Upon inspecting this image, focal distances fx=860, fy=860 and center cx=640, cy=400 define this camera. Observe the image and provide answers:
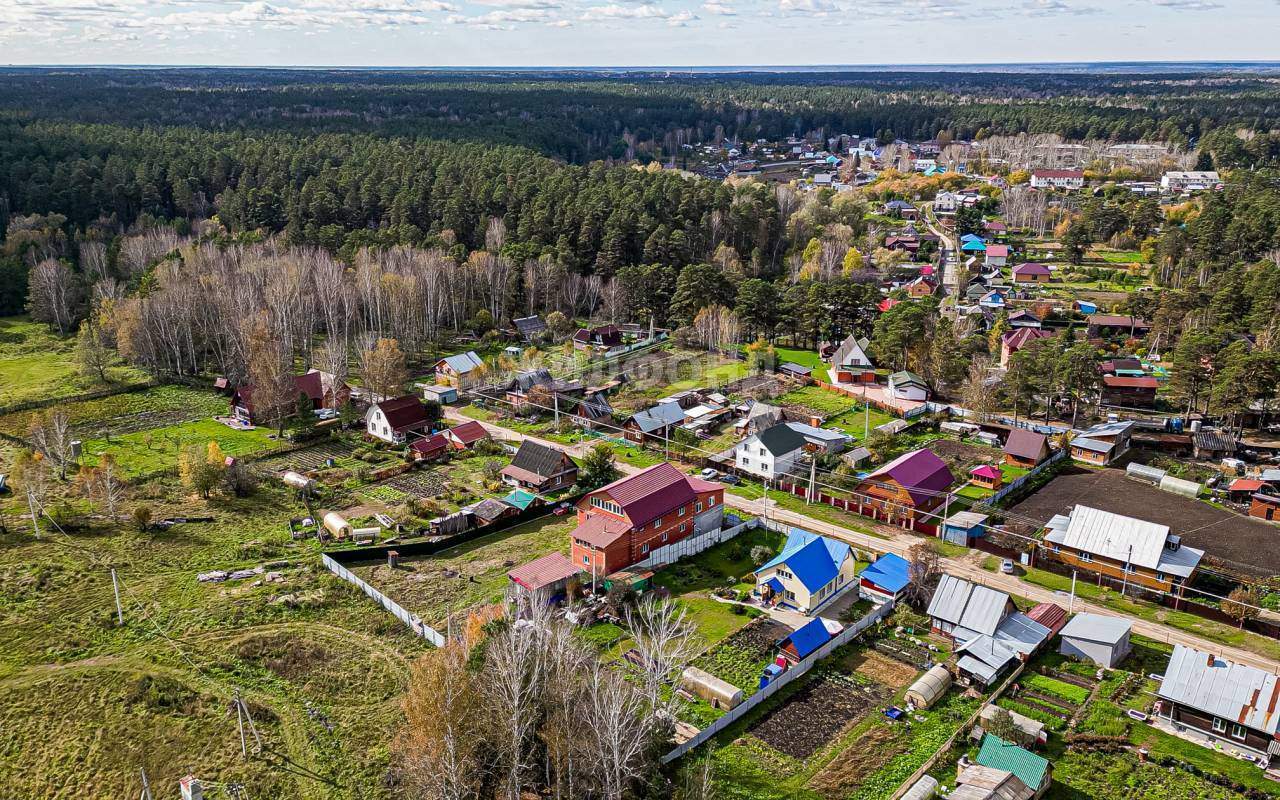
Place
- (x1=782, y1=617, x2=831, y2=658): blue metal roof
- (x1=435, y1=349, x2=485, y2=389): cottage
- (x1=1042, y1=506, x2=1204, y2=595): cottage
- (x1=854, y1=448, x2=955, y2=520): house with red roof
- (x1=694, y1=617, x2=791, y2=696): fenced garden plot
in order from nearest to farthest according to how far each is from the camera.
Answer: (x1=694, y1=617, x2=791, y2=696): fenced garden plot
(x1=782, y1=617, x2=831, y2=658): blue metal roof
(x1=1042, y1=506, x2=1204, y2=595): cottage
(x1=854, y1=448, x2=955, y2=520): house with red roof
(x1=435, y1=349, x2=485, y2=389): cottage

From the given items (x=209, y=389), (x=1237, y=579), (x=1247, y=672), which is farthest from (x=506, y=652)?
(x=209, y=389)

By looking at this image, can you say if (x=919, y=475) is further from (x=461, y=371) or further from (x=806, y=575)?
(x=461, y=371)

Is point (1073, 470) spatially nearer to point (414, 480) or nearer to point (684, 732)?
point (684, 732)

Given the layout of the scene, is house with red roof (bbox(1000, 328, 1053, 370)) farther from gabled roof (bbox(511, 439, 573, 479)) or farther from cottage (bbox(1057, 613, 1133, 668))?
gabled roof (bbox(511, 439, 573, 479))

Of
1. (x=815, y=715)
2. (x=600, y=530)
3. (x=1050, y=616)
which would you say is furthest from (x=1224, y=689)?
(x=600, y=530)

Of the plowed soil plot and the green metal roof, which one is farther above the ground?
the green metal roof

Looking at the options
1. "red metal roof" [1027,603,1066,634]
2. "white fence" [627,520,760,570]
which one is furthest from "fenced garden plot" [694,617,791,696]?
"red metal roof" [1027,603,1066,634]
